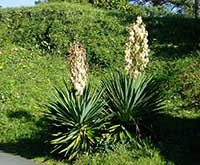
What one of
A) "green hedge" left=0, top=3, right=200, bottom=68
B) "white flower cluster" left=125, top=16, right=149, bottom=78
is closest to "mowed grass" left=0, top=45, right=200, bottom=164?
"green hedge" left=0, top=3, right=200, bottom=68

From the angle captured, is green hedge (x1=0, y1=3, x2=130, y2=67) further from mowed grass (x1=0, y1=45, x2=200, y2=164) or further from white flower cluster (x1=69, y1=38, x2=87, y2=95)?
white flower cluster (x1=69, y1=38, x2=87, y2=95)

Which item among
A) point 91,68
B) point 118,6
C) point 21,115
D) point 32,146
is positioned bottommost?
point 32,146

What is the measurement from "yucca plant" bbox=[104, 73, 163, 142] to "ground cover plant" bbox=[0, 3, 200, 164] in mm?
457

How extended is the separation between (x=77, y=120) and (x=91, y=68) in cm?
765

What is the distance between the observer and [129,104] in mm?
11008

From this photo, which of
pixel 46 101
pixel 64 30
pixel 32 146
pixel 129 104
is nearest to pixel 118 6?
pixel 64 30

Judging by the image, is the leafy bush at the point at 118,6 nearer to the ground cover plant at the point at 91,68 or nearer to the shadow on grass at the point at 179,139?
the ground cover plant at the point at 91,68

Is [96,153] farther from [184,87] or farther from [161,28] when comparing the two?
[161,28]

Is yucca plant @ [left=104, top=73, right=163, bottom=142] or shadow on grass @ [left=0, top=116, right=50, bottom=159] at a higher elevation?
yucca plant @ [left=104, top=73, right=163, bottom=142]

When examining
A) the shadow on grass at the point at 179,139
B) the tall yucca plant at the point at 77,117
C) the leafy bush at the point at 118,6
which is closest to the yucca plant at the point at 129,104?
the tall yucca plant at the point at 77,117

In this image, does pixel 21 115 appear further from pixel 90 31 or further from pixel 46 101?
pixel 90 31

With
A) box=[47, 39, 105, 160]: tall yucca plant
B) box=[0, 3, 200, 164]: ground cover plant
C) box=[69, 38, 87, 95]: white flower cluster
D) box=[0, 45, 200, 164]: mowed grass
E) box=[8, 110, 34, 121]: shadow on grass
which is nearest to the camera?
box=[69, 38, 87, 95]: white flower cluster

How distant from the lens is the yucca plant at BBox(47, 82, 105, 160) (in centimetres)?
1073

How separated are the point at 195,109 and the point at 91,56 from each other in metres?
6.17
